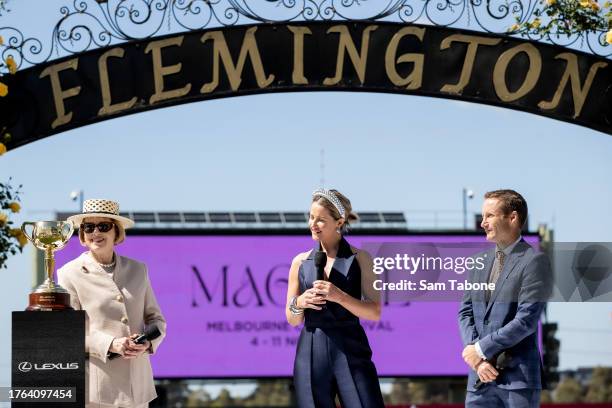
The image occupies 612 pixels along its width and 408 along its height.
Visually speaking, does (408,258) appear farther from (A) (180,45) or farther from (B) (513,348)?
(A) (180,45)

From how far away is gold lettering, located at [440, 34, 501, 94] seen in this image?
1127cm

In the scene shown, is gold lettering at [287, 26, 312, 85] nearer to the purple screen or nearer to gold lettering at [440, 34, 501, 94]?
gold lettering at [440, 34, 501, 94]

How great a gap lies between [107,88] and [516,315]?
4.67 metres

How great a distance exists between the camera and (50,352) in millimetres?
7816

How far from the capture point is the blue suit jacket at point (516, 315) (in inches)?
324

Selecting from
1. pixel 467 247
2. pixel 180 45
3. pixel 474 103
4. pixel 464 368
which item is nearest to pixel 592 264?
pixel 467 247

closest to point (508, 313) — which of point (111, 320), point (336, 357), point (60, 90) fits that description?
point (336, 357)

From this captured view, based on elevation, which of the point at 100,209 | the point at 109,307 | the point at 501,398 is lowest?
the point at 501,398

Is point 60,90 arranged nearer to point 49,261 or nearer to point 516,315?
point 49,261

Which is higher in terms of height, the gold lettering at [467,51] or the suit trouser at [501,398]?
the gold lettering at [467,51]

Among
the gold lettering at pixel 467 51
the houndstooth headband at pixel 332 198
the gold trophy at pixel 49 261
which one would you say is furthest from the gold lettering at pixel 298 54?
the gold trophy at pixel 49 261

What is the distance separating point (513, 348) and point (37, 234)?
3081 mm

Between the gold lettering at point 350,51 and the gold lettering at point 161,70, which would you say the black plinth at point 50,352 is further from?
the gold lettering at point 350,51

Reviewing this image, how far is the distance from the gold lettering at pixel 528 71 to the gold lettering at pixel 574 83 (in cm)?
18
